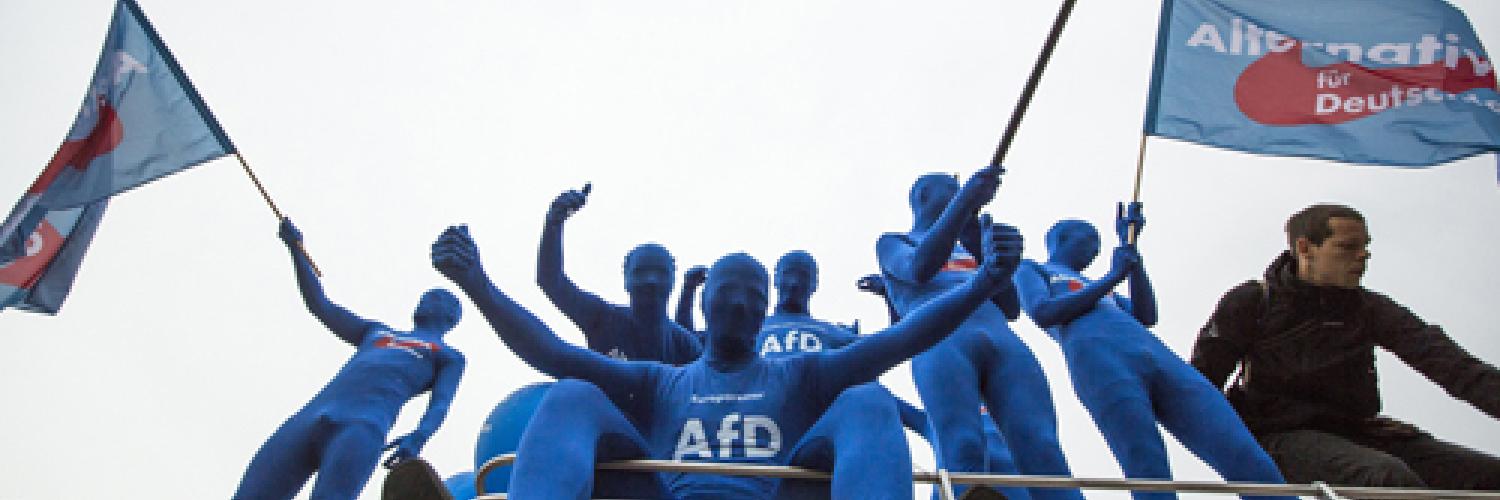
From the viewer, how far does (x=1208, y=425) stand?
216 inches

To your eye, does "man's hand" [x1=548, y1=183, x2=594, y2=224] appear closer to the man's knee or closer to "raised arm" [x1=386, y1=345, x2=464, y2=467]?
"raised arm" [x1=386, y1=345, x2=464, y2=467]

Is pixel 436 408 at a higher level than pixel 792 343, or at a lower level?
lower

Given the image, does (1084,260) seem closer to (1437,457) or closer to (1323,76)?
(1323,76)

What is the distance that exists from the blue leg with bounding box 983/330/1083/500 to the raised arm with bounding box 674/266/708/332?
2.28 meters

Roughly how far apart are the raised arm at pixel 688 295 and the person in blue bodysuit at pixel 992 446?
101 cm

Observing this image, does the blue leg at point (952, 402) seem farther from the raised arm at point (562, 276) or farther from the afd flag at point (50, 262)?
the afd flag at point (50, 262)

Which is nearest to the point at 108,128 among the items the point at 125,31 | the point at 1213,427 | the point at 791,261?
the point at 125,31

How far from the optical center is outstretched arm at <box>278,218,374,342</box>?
8008 millimetres

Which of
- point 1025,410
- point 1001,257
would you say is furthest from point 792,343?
point 1001,257

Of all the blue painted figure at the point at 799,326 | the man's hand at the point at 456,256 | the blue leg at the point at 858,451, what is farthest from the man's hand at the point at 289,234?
the blue leg at the point at 858,451

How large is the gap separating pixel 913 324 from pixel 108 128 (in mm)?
6342

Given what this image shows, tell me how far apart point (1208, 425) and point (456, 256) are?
3.44 m

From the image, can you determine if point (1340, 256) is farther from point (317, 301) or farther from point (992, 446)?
point (317, 301)

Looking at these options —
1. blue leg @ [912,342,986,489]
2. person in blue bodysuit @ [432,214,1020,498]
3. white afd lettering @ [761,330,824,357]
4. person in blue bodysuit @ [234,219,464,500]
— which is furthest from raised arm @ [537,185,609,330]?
blue leg @ [912,342,986,489]
